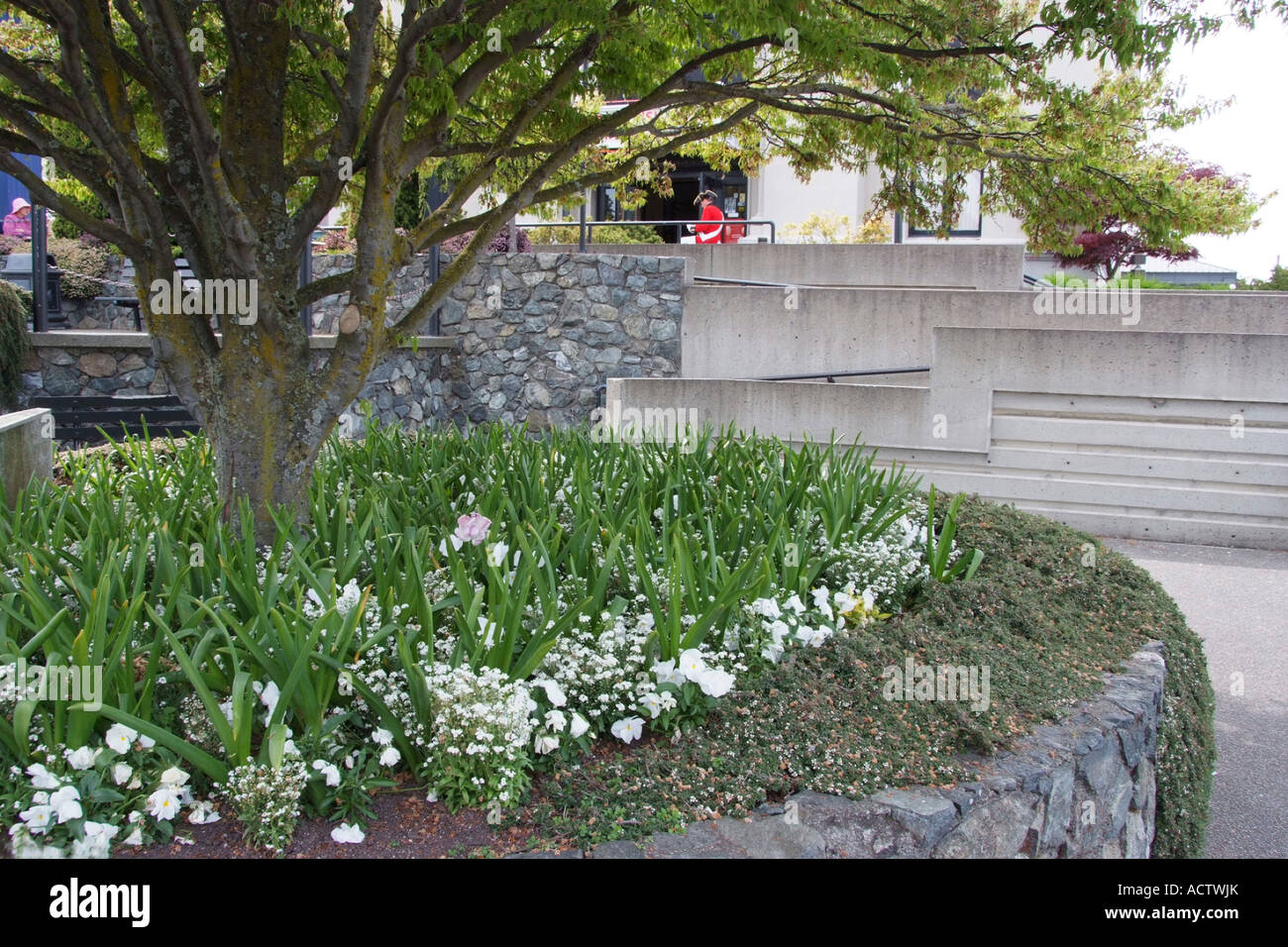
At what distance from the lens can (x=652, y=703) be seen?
10.1ft

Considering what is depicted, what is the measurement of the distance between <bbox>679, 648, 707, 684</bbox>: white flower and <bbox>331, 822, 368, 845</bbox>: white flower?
104 centimetres

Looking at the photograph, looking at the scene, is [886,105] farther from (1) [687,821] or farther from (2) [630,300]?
(2) [630,300]

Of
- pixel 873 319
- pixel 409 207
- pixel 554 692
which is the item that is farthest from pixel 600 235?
pixel 554 692

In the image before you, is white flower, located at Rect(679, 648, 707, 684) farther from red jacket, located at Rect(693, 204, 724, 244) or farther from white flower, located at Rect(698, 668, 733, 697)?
red jacket, located at Rect(693, 204, 724, 244)

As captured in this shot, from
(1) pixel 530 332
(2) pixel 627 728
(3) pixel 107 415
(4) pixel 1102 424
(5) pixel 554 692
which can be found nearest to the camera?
(5) pixel 554 692

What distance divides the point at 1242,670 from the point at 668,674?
A: 14.0ft

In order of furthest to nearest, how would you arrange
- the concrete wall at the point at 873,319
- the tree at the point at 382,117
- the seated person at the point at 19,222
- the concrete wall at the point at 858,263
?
1. the seated person at the point at 19,222
2. the concrete wall at the point at 858,263
3. the concrete wall at the point at 873,319
4. the tree at the point at 382,117

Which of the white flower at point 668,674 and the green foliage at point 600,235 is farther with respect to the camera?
the green foliage at point 600,235

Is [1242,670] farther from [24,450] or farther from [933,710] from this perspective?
[24,450]

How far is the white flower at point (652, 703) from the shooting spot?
3078 mm

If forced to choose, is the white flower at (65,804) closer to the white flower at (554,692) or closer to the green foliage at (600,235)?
the white flower at (554,692)

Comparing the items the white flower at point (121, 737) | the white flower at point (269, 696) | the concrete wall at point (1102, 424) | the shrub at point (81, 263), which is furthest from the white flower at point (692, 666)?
the shrub at point (81, 263)

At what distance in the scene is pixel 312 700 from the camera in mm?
2797

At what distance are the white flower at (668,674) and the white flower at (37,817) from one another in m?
1.62
